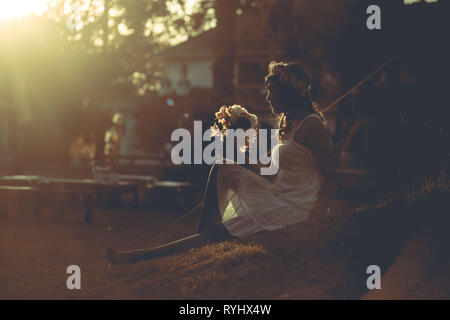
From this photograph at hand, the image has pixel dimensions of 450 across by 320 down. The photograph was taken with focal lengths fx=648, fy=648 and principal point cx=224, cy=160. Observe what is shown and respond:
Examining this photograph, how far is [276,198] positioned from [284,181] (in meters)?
0.18

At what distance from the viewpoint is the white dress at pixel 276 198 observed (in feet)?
19.8

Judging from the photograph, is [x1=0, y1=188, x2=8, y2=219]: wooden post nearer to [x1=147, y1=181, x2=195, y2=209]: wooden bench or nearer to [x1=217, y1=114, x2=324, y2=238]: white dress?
[x1=147, y1=181, x2=195, y2=209]: wooden bench

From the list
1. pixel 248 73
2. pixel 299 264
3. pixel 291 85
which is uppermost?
pixel 248 73

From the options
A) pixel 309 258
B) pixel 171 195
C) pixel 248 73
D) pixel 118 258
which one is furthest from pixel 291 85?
pixel 248 73

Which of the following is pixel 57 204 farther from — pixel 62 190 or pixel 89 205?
pixel 89 205

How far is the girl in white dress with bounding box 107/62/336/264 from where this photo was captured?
19.6 ft

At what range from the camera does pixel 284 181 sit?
19.8ft

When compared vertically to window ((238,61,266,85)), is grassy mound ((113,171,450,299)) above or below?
below

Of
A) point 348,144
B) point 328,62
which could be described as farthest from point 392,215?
point 348,144

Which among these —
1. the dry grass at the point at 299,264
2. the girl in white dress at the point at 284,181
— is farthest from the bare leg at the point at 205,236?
the dry grass at the point at 299,264

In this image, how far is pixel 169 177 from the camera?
1931 centimetres

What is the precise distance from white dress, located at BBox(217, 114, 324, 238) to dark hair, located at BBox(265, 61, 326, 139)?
20cm

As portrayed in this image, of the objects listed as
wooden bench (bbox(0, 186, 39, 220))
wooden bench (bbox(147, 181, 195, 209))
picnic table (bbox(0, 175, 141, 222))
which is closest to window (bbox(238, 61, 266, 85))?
wooden bench (bbox(147, 181, 195, 209))

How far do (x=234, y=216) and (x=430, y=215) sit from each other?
1809 mm
